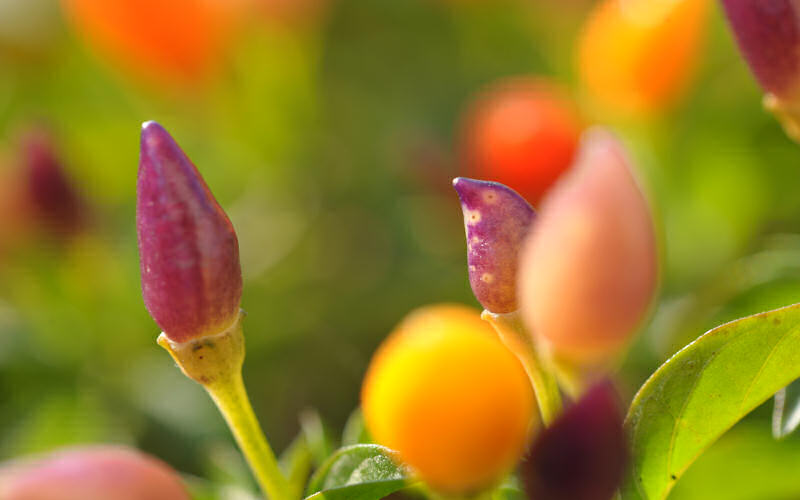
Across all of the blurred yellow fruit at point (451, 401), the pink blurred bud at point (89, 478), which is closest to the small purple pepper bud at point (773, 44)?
the blurred yellow fruit at point (451, 401)

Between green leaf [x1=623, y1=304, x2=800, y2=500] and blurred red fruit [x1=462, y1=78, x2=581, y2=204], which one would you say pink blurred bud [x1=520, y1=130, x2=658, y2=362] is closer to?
green leaf [x1=623, y1=304, x2=800, y2=500]

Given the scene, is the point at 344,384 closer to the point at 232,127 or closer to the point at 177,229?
the point at 232,127

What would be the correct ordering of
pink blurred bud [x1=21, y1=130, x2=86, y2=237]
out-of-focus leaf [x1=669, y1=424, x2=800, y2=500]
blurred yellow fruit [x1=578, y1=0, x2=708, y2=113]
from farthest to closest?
pink blurred bud [x1=21, y1=130, x2=86, y2=237] < blurred yellow fruit [x1=578, y1=0, x2=708, y2=113] < out-of-focus leaf [x1=669, y1=424, x2=800, y2=500]

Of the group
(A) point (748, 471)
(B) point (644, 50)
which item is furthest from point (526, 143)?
(A) point (748, 471)

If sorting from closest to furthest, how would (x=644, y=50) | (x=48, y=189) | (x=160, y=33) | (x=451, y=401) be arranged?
1. (x=451, y=401)
2. (x=644, y=50)
3. (x=48, y=189)
4. (x=160, y=33)

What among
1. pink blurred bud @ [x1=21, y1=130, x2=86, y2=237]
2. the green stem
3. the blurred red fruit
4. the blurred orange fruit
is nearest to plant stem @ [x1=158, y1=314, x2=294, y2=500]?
the green stem

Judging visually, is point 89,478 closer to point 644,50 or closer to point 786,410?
point 786,410
